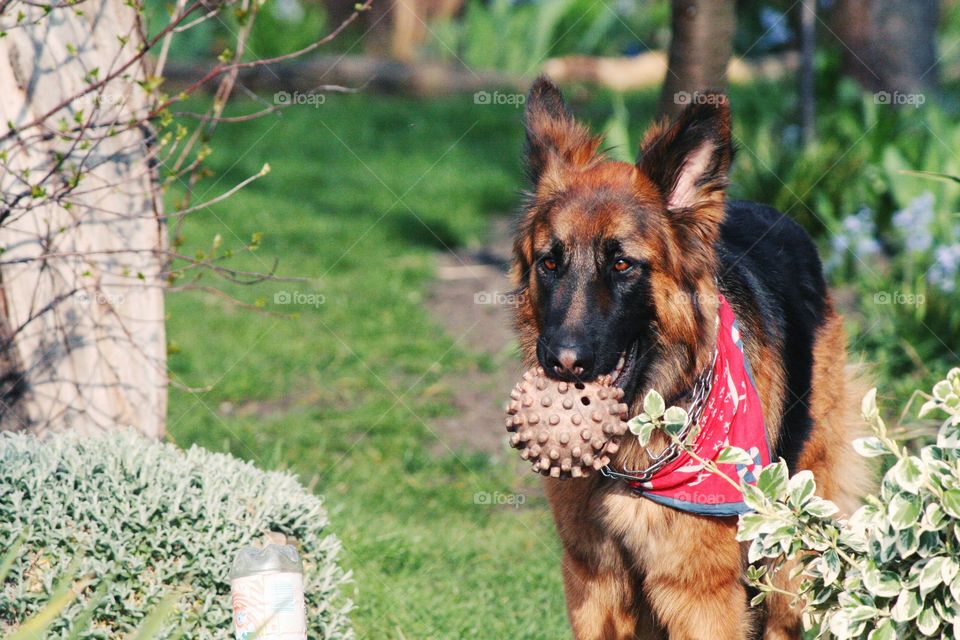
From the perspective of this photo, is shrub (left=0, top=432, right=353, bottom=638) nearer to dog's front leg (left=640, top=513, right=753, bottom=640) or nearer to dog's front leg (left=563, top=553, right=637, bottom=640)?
dog's front leg (left=563, top=553, right=637, bottom=640)

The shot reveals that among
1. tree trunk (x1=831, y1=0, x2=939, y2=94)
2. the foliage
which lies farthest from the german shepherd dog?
the foliage

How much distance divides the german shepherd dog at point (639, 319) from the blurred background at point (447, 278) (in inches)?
20.1

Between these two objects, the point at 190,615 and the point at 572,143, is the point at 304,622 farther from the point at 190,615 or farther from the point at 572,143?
the point at 572,143

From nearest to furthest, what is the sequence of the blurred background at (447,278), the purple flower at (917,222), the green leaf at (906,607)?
the green leaf at (906,607) → the blurred background at (447,278) → the purple flower at (917,222)

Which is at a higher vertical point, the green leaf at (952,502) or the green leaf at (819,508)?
the green leaf at (952,502)

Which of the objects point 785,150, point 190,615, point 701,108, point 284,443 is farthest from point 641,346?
point 785,150

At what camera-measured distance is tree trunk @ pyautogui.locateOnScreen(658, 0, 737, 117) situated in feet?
21.7

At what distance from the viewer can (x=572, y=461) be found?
10.6ft

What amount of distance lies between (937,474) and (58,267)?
351 centimetres

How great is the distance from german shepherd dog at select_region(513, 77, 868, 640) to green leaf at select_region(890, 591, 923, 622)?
86 cm

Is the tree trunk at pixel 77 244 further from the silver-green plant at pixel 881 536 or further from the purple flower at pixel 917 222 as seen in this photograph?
the purple flower at pixel 917 222

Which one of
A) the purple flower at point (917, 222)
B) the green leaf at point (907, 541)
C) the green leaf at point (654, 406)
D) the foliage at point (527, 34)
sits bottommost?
the green leaf at point (907, 541)

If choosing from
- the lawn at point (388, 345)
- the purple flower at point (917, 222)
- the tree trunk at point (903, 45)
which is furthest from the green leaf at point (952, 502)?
the tree trunk at point (903, 45)

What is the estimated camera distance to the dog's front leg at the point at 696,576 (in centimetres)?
349
